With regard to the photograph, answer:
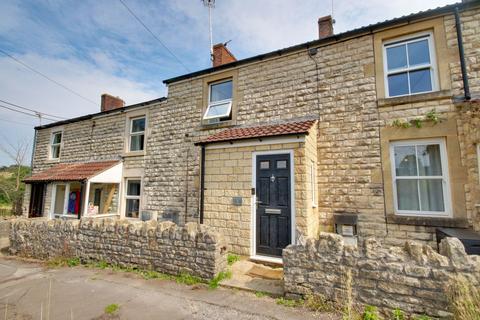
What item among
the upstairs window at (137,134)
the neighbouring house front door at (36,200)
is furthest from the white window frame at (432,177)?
the neighbouring house front door at (36,200)

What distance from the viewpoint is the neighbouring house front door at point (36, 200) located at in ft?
40.4

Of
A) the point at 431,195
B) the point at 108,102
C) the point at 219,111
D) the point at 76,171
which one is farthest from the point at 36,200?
the point at 431,195

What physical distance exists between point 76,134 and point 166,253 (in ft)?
35.8

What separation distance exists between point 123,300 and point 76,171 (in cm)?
877

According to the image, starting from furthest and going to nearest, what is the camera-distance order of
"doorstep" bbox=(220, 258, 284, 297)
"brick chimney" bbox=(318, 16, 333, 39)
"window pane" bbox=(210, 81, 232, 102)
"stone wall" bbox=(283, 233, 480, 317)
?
"window pane" bbox=(210, 81, 232, 102)
"brick chimney" bbox=(318, 16, 333, 39)
"doorstep" bbox=(220, 258, 284, 297)
"stone wall" bbox=(283, 233, 480, 317)

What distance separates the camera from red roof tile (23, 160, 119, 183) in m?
9.65

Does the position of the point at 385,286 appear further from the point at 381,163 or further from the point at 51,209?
the point at 51,209

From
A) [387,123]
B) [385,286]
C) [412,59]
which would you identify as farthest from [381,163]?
[385,286]

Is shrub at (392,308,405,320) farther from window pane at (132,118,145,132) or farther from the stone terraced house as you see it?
window pane at (132,118,145,132)

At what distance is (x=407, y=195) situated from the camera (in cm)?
561

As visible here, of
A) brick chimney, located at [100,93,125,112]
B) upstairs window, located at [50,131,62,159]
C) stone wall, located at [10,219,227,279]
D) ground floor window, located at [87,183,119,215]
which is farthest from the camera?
upstairs window, located at [50,131,62,159]

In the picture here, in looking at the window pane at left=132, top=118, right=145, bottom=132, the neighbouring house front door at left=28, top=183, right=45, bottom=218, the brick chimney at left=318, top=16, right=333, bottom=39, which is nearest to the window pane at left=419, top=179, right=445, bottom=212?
the brick chimney at left=318, top=16, right=333, bottom=39

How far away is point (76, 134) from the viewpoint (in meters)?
12.3

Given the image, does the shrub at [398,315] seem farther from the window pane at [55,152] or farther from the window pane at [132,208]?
the window pane at [55,152]
